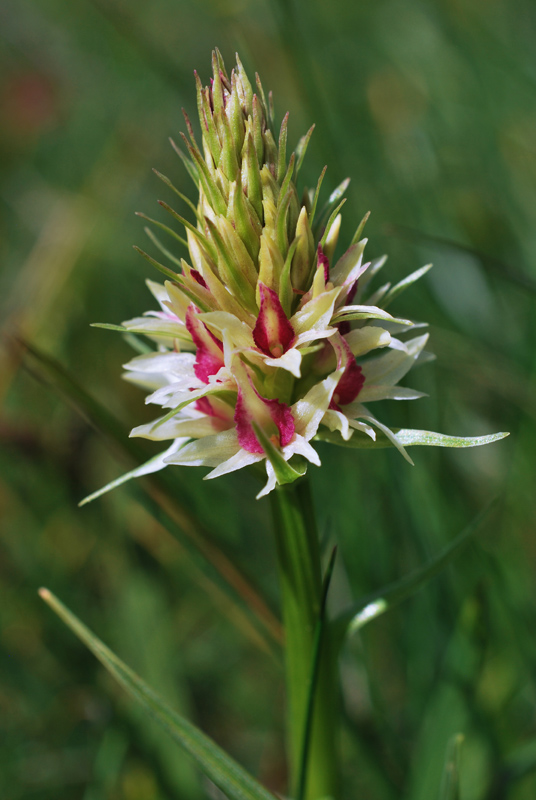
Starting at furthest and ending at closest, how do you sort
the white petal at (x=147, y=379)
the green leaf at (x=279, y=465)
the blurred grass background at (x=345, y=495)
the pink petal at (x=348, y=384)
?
1. the blurred grass background at (x=345, y=495)
2. the white petal at (x=147, y=379)
3. the pink petal at (x=348, y=384)
4. the green leaf at (x=279, y=465)

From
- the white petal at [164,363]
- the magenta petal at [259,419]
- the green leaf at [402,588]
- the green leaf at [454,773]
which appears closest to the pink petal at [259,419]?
the magenta petal at [259,419]

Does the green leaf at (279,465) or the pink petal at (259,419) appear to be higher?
the pink petal at (259,419)

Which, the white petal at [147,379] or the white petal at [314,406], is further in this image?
the white petal at [147,379]

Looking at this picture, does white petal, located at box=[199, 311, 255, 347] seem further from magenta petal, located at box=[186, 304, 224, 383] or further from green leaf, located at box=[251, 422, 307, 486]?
green leaf, located at box=[251, 422, 307, 486]

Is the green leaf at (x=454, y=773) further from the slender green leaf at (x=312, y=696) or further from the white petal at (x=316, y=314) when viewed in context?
the white petal at (x=316, y=314)

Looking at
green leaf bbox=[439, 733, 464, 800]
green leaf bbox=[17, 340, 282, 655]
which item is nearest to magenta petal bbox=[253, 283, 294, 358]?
green leaf bbox=[17, 340, 282, 655]

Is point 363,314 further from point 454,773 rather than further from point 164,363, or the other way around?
point 454,773

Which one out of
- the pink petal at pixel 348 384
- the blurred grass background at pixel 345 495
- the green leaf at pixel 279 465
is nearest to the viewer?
the green leaf at pixel 279 465

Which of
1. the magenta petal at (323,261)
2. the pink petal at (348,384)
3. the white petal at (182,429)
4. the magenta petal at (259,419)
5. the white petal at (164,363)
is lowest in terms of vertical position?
the pink petal at (348,384)
